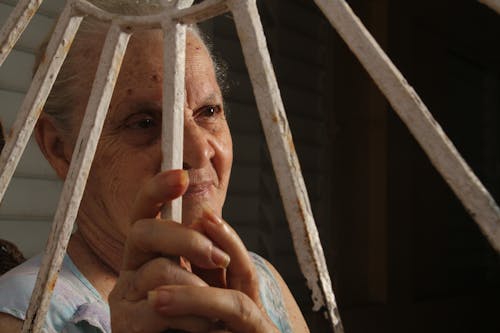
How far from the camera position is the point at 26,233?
97.3 inches

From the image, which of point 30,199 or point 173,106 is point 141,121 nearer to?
point 173,106

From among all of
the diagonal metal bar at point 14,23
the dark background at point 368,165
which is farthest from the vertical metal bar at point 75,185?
the dark background at point 368,165

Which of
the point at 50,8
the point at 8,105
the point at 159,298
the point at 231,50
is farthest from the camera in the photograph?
the point at 231,50

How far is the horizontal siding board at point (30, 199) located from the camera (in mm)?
2410

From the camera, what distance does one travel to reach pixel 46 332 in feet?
2.86

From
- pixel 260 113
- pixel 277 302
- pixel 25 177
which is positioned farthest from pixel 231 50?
pixel 260 113

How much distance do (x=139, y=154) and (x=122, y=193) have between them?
2.7 inches

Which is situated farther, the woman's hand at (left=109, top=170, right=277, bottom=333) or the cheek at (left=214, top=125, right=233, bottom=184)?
the cheek at (left=214, top=125, right=233, bottom=184)

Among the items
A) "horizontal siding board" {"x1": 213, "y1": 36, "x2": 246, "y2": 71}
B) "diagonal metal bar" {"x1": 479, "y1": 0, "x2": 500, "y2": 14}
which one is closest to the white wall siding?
"horizontal siding board" {"x1": 213, "y1": 36, "x2": 246, "y2": 71}

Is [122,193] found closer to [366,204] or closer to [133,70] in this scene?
[133,70]

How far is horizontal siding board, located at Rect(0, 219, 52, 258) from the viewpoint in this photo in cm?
240

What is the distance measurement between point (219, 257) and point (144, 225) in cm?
8

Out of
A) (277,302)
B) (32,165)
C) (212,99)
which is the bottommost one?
(32,165)

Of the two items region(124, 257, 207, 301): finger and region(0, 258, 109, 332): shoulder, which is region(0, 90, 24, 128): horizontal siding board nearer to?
region(0, 258, 109, 332): shoulder
